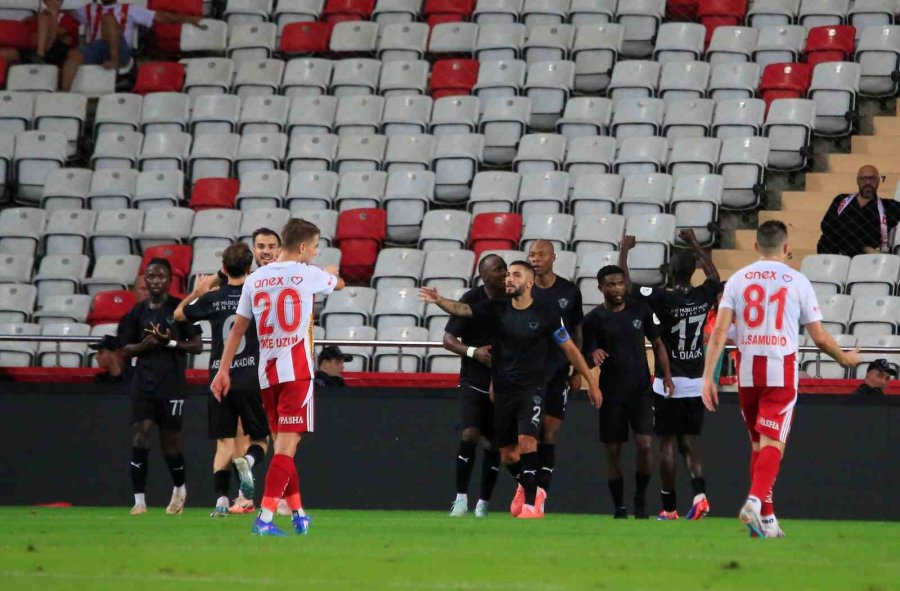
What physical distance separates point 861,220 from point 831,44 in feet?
12.4

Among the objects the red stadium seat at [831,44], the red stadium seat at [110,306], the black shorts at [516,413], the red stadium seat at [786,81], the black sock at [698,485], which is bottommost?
the black sock at [698,485]

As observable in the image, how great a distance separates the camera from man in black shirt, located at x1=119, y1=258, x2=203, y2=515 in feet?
42.3

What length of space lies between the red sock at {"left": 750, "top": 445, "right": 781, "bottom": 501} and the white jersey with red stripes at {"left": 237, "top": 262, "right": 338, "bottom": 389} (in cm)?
264

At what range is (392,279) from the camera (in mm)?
17719

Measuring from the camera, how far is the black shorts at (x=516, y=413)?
1203 cm

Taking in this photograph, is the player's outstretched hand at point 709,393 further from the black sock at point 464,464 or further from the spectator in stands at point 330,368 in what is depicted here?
the spectator in stands at point 330,368

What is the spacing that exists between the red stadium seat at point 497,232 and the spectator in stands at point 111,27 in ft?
21.9

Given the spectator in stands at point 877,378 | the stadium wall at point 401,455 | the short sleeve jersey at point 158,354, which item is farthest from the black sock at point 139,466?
the spectator in stands at point 877,378

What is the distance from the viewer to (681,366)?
12.9m

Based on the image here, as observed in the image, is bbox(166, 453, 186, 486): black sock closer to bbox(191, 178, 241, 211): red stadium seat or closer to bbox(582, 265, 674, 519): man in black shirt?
bbox(582, 265, 674, 519): man in black shirt

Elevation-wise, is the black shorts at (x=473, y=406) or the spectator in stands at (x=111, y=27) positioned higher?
the spectator in stands at (x=111, y=27)

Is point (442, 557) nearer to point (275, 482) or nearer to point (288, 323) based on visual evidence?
point (275, 482)

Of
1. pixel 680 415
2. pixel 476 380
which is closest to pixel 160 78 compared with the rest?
pixel 476 380

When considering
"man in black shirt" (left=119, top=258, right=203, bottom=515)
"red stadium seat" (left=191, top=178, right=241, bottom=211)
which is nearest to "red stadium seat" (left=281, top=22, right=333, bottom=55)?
"red stadium seat" (left=191, top=178, right=241, bottom=211)
